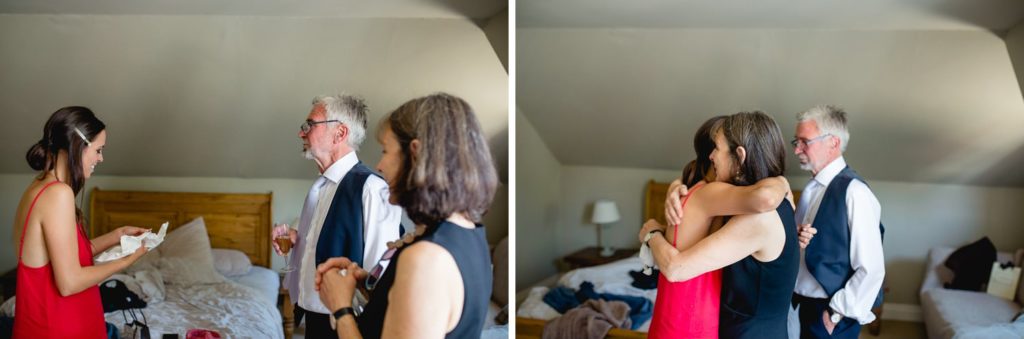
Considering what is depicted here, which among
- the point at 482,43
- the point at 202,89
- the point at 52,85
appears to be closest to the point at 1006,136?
the point at 482,43

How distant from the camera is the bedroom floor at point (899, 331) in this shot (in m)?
2.60

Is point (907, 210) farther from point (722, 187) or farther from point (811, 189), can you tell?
point (722, 187)

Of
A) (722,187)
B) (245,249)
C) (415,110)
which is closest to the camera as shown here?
(415,110)

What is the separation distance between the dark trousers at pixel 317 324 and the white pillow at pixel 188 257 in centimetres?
35

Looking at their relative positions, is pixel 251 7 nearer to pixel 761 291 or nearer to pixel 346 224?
pixel 346 224

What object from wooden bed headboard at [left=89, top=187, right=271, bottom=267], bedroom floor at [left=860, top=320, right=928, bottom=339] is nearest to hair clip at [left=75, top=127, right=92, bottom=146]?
wooden bed headboard at [left=89, top=187, right=271, bottom=267]

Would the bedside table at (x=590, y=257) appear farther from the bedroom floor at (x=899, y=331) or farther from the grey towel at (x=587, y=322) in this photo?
the bedroom floor at (x=899, y=331)

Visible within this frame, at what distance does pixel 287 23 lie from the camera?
2.56m

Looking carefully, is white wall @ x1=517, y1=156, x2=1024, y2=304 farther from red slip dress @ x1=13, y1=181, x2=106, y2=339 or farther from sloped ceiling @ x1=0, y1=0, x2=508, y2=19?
red slip dress @ x1=13, y1=181, x2=106, y2=339

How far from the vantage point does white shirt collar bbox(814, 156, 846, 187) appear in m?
2.50

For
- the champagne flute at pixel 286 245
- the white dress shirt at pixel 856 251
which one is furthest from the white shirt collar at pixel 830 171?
the champagne flute at pixel 286 245

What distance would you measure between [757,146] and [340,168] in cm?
116

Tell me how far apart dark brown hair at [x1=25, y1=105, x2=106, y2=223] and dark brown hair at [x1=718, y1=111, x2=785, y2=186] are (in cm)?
181

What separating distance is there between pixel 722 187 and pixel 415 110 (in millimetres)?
909
